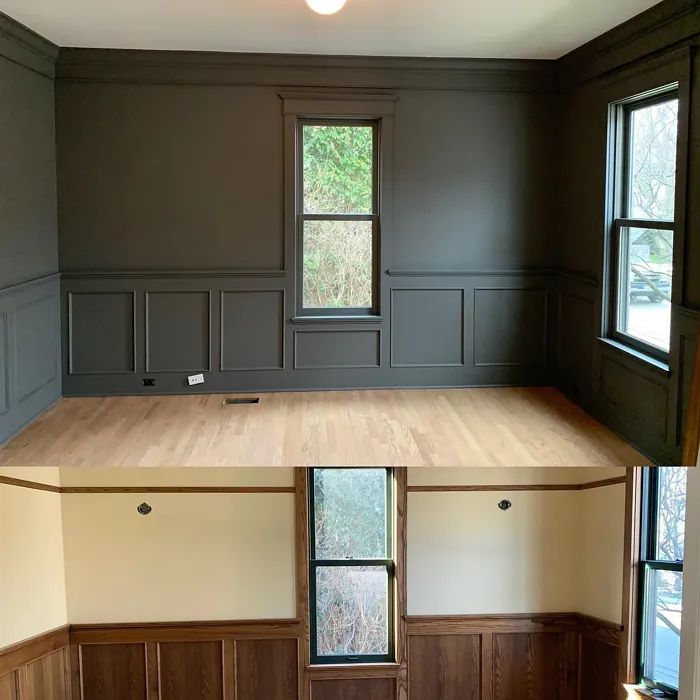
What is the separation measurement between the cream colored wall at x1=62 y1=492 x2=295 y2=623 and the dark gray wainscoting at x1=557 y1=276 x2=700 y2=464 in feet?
8.79

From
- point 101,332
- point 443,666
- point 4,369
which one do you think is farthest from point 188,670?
point 101,332

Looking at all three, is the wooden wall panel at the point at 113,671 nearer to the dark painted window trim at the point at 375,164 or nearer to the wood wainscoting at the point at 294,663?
the wood wainscoting at the point at 294,663

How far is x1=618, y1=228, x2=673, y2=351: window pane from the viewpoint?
4258 millimetres

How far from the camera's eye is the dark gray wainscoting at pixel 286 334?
5.56 m

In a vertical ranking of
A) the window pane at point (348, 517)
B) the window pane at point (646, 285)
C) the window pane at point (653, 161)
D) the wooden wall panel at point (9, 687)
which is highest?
the window pane at point (653, 161)

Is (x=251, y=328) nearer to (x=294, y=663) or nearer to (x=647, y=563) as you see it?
(x=294, y=663)

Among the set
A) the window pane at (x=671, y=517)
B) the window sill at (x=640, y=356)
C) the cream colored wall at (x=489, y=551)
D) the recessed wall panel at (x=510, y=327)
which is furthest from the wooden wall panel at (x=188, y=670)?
the recessed wall panel at (x=510, y=327)

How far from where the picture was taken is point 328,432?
4527mm

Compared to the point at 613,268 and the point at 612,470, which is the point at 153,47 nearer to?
the point at 613,268

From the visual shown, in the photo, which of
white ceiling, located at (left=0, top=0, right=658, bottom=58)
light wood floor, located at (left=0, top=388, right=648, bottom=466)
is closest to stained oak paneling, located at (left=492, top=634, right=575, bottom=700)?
light wood floor, located at (left=0, top=388, right=648, bottom=466)

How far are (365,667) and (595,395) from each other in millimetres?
3605

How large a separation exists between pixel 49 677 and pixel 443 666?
74 centimetres

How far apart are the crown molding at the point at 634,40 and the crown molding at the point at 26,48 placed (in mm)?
3160

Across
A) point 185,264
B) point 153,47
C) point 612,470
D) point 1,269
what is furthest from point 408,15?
point 612,470
